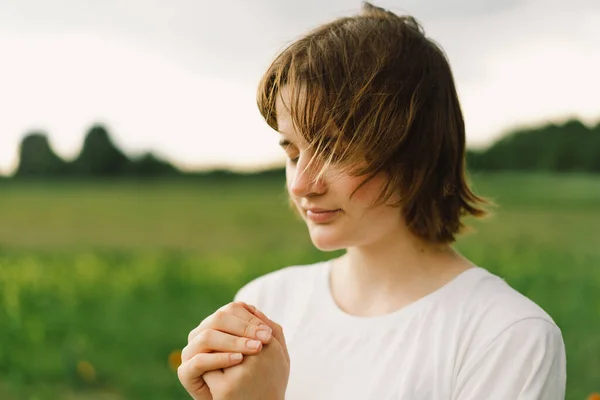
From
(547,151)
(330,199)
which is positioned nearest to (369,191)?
(330,199)

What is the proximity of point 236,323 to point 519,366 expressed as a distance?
32 centimetres

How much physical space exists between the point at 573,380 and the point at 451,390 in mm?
1165

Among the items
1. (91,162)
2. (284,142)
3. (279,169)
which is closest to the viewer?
(284,142)

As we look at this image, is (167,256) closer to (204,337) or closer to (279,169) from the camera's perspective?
→ (279,169)

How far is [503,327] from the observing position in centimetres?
80

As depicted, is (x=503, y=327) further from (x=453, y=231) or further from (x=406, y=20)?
(x=406, y=20)

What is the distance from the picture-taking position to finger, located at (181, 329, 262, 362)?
0.77 m

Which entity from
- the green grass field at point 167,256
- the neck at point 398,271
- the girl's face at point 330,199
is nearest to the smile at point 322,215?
the girl's face at point 330,199

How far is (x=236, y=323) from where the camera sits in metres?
0.79

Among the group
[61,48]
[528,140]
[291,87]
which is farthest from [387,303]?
[61,48]

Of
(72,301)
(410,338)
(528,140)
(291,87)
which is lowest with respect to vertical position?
(72,301)

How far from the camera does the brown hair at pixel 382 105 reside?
840mm

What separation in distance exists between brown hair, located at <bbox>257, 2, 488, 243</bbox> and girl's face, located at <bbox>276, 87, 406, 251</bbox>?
15mm

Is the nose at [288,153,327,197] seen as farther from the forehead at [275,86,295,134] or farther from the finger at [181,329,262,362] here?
the finger at [181,329,262,362]
